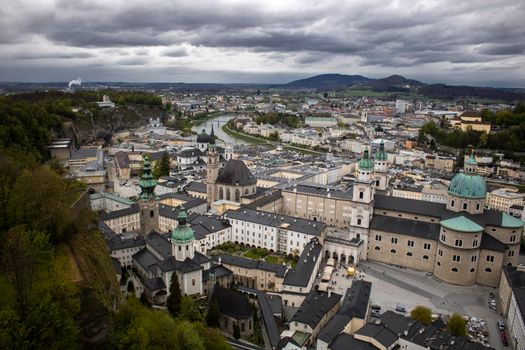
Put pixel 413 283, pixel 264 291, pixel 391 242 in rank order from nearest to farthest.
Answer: pixel 264 291, pixel 413 283, pixel 391 242

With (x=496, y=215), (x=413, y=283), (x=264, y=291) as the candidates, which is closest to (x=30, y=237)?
(x=264, y=291)

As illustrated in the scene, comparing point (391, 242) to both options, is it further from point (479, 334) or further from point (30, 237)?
point (30, 237)

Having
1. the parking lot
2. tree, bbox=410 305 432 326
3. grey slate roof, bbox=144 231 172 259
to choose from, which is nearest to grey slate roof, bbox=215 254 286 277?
grey slate roof, bbox=144 231 172 259

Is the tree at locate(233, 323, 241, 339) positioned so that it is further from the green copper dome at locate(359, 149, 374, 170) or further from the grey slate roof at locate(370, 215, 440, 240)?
the green copper dome at locate(359, 149, 374, 170)

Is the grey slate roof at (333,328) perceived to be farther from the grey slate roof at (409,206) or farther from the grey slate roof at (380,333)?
the grey slate roof at (409,206)

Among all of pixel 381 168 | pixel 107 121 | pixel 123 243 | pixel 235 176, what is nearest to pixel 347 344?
pixel 123 243
